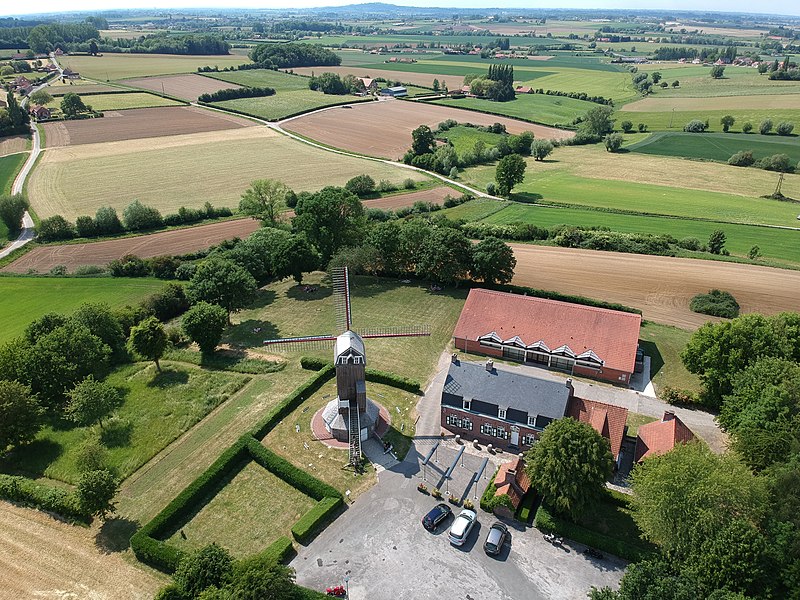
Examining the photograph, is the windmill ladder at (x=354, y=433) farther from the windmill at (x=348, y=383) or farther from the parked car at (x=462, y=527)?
the parked car at (x=462, y=527)

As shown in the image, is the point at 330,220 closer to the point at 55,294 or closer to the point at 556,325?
the point at 556,325

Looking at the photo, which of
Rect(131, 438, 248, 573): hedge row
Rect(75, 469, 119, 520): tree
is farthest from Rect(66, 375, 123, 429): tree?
Rect(131, 438, 248, 573): hedge row

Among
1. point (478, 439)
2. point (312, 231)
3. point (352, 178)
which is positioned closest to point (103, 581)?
point (478, 439)

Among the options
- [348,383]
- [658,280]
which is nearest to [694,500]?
[348,383]

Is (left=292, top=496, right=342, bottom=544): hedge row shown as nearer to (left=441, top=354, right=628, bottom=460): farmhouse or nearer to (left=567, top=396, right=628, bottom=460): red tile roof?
(left=441, top=354, right=628, bottom=460): farmhouse

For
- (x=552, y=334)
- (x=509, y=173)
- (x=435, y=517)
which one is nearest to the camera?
(x=435, y=517)

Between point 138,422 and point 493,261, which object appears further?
point 493,261

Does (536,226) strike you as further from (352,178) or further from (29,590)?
(29,590)

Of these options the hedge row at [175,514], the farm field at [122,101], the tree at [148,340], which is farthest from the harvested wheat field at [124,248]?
the farm field at [122,101]
